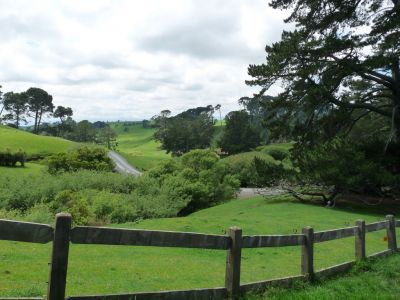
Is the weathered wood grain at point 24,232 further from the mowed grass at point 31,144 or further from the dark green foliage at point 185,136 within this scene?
the dark green foliage at point 185,136

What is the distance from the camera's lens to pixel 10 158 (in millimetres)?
57250

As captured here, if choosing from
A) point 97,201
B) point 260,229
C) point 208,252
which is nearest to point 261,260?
point 208,252

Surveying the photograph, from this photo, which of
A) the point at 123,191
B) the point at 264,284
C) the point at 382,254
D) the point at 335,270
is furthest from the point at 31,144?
the point at 264,284

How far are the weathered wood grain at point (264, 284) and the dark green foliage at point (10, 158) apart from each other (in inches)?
2174

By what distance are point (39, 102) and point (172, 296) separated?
470 feet

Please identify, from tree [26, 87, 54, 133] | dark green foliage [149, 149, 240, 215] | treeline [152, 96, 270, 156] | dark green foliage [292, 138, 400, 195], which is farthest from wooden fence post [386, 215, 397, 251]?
tree [26, 87, 54, 133]

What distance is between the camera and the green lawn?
22.9 feet

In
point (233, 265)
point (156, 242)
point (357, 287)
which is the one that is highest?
point (156, 242)

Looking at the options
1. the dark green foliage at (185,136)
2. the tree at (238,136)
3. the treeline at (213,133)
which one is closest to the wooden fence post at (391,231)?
the treeline at (213,133)

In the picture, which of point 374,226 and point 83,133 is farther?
point 83,133

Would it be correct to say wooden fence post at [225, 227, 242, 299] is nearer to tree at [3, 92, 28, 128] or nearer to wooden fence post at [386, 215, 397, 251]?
wooden fence post at [386, 215, 397, 251]

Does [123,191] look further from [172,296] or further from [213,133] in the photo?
[213,133]

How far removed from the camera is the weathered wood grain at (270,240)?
22.2ft

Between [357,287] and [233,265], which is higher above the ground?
[233,265]
